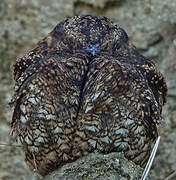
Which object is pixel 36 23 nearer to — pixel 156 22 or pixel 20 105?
pixel 156 22

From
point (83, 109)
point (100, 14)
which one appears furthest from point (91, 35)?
point (100, 14)

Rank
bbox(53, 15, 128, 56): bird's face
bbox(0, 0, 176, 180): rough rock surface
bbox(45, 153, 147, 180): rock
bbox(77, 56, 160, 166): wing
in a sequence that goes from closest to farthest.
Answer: bbox(45, 153, 147, 180): rock, bbox(77, 56, 160, 166): wing, bbox(53, 15, 128, 56): bird's face, bbox(0, 0, 176, 180): rough rock surface

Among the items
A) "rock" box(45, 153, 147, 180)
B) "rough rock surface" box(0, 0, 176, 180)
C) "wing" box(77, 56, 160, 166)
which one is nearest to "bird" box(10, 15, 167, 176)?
"wing" box(77, 56, 160, 166)

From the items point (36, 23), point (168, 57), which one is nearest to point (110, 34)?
point (168, 57)

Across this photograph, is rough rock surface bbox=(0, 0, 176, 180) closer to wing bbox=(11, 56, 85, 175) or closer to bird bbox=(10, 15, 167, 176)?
bird bbox=(10, 15, 167, 176)

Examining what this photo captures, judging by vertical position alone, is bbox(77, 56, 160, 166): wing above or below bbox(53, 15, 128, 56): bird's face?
below
